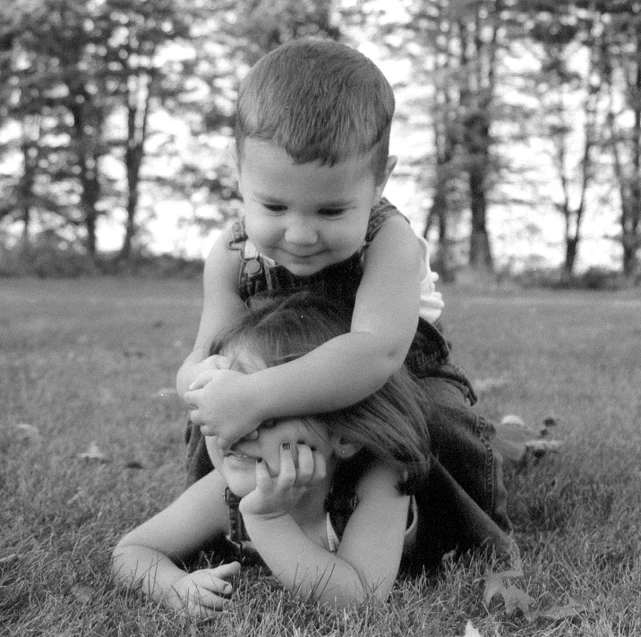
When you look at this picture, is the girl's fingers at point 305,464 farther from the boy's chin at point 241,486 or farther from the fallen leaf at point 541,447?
the fallen leaf at point 541,447

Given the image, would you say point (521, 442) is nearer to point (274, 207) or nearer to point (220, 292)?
point (220, 292)

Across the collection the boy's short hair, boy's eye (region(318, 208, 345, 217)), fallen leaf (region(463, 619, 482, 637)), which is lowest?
fallen leaf (region(463, 619, 482, 637))

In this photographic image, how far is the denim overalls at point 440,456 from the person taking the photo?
2.28 metres

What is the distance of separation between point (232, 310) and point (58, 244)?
779 inches

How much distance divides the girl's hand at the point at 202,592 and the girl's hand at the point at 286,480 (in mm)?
188

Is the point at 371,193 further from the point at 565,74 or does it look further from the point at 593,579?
the point at 565,74

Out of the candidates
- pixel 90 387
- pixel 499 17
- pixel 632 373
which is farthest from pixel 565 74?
pixel 90 387

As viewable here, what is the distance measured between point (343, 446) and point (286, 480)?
19 centimetres

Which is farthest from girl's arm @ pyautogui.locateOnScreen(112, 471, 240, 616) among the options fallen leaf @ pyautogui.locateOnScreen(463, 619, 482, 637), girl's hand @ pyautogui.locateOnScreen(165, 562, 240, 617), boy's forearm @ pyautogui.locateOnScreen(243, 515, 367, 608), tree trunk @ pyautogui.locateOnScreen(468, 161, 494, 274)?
tree trunk @ pyautogui.locateOnScreen(468, 161, 494, 274)

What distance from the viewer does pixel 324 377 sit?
6.27 ft

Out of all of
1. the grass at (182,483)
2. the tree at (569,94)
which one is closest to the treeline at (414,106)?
the tree at (569,94)

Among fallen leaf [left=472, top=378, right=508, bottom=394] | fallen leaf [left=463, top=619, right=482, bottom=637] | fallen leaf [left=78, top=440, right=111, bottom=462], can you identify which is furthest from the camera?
fallen leaf [left=472, top=378, right=508, bottom=394]

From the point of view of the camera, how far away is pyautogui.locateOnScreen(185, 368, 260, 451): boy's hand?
6.24ft

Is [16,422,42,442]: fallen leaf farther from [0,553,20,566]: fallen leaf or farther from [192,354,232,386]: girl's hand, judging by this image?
[192,354,232,386]: girl's hand
